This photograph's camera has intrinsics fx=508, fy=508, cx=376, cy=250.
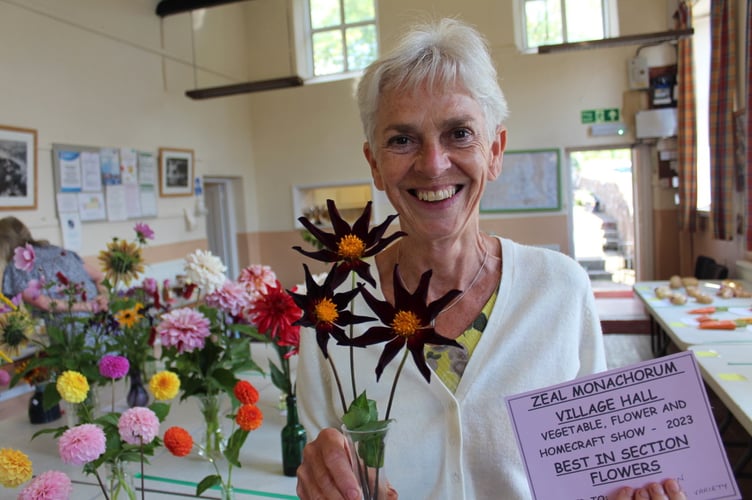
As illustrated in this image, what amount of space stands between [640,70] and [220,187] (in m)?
6.10

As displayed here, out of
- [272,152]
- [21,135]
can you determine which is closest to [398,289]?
[21,135]

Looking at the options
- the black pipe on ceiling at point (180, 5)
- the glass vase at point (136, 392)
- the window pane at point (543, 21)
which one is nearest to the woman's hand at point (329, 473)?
the glass vase at point (136, 392)

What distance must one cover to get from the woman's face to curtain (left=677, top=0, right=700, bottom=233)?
6.17m

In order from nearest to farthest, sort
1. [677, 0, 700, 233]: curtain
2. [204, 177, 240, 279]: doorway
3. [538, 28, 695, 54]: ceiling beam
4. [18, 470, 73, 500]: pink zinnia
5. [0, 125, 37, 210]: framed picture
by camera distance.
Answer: [18, 470, 73, 500]: pink zinnia → [0, 125, 37, 210]: framed picture → [538, 28, 695, 54]: ceiling beam → [677, 0, 700, 233]: curtain → [204, 177, 240, 279]: doorway

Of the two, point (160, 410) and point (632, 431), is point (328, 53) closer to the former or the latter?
point (160, 410)

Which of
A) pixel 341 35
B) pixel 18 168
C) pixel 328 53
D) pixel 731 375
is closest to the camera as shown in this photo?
pixel 731 375

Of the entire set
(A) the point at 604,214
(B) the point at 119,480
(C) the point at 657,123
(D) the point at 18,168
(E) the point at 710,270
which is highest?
(C) the point at 657,123

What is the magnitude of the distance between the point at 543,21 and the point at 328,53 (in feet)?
10.4

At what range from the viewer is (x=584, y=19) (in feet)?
23.0

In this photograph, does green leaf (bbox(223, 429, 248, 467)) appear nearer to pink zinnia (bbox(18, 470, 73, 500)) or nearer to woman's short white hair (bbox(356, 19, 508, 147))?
pink zinnia (bbox(18, 470, 73, 500))

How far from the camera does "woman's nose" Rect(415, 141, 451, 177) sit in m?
0.87

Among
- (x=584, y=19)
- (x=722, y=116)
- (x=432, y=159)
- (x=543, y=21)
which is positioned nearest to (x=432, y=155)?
(x=432, y=159)

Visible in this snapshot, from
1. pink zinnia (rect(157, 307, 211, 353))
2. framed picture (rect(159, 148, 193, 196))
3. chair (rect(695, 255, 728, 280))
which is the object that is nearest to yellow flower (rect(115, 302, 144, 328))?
pink zinnia (rect(157, 307, 211, 353))

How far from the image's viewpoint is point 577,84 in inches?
266
